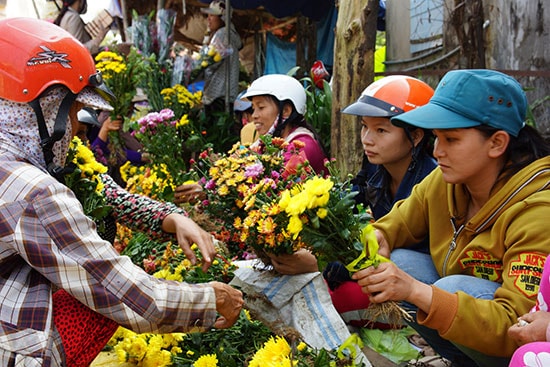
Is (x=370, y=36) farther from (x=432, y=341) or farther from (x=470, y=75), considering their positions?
(x=432, y=341)

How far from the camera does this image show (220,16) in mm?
9156

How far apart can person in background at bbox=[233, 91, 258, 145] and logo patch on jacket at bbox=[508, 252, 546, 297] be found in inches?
125

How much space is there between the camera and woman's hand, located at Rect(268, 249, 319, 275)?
2.90 metres

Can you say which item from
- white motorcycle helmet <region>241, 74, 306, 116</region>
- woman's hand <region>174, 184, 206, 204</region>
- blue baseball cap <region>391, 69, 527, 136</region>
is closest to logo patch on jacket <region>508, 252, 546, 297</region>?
blue baseball cap <region>391, 69, 527, 136</region>

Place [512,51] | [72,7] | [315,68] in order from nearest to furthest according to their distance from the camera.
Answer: [512,51] → [315,68] → [72,7]

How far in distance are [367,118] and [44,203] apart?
6.21 feet

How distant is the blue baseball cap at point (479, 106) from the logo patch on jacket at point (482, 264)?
0.48 meters

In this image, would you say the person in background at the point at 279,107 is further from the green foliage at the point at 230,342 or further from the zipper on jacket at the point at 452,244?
the zipper on jacket at the point at 452,244

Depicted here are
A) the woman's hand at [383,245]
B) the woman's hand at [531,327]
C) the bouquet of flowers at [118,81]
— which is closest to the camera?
the woman's hand at [531,327]

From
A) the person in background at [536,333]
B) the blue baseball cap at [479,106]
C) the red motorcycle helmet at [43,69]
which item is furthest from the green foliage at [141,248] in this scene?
the person in background at [536,333]

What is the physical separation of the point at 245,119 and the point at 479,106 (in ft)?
16.2

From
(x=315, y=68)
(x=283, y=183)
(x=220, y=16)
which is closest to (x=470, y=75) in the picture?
(x=283, y=183)

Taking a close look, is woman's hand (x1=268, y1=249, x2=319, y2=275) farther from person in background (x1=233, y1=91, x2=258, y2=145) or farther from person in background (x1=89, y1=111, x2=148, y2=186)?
person in background (x1=89, y1=111, x2=148, y2=186)

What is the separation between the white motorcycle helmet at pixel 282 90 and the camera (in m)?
4.45
